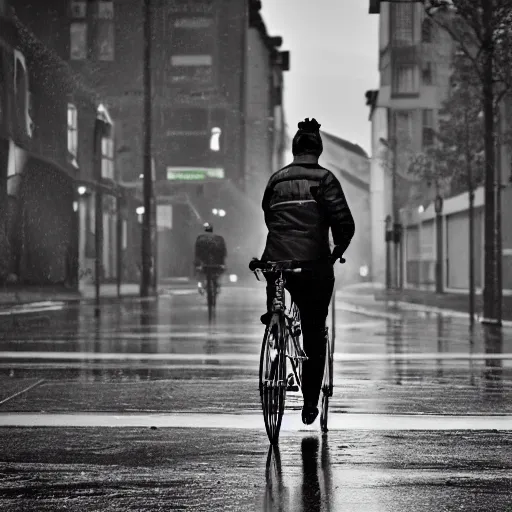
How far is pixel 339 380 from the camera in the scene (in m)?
11.5

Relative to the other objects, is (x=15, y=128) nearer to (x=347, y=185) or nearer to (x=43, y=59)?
(x=43, y=59)

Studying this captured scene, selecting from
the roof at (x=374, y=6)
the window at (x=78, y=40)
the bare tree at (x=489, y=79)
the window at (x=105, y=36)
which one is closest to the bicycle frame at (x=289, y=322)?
the roof at (x=374, y=6)

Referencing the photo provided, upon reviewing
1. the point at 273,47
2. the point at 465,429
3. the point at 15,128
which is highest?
the point at 273,47

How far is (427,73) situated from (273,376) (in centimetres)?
6258

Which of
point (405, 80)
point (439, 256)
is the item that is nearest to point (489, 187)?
point (439, 256)

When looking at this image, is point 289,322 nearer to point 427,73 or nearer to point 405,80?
point 427,73

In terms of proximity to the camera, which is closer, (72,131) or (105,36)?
(72,131)

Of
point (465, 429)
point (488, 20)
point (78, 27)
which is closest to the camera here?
point (465, 429)

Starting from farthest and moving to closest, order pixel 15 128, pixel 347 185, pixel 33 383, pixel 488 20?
pixel 347 185 < pixel 15 128 < pixel 488 20 < pixel 33 383

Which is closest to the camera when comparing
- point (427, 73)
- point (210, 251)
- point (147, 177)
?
point (210, 251)

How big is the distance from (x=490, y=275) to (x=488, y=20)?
449cm

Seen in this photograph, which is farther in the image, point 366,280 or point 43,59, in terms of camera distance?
point 366,280

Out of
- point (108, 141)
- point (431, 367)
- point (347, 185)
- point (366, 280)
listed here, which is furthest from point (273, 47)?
point (431, 367)

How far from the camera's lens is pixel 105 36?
9775 centimetres
